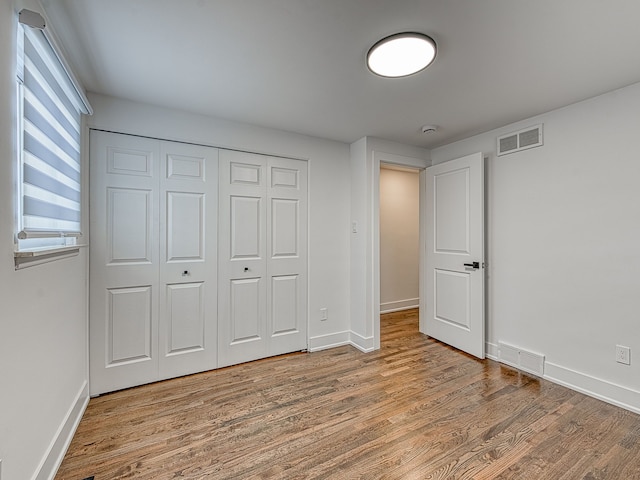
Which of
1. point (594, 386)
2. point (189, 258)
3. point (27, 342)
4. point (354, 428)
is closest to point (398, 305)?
point (594, 386)

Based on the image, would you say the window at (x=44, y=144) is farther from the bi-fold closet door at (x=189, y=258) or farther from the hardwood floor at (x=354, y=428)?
the hardwood floor at (x=354, y=428)

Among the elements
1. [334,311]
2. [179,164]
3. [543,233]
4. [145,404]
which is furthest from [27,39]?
[543,233]

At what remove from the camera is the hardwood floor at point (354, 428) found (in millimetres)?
1553

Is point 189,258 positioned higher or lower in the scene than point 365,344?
higher

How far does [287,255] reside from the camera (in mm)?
3068

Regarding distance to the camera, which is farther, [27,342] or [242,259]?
[242,259]

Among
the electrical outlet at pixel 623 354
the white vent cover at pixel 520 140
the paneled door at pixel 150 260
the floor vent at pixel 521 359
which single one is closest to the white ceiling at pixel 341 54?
the white vent cover at pixel 520 140

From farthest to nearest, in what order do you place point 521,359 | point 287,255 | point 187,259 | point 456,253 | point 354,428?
point 456,253, point 287,255, point 521,359, point 187,259, point 354,428

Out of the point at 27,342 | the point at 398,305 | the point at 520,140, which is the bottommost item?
the point at 398,305

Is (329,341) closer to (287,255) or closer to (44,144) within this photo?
(287,255)

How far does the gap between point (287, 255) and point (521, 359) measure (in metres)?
2.43

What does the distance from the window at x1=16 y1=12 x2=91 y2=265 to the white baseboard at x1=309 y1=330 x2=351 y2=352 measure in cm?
230

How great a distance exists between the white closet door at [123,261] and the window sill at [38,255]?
52cm

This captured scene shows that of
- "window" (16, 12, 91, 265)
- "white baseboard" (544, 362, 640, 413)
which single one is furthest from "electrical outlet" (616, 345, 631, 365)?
"window" (16, 12, 91, 265)
